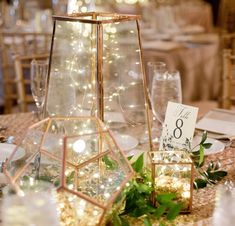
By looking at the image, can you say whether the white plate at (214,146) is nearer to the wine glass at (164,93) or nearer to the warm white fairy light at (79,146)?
the wine glass at (164,93)

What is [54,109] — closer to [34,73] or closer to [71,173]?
[34,73]

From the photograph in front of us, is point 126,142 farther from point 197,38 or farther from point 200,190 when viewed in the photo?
point 197,38

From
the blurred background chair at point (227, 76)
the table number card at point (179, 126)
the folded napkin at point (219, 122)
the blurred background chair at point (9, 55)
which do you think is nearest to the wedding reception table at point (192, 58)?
the blurred background chair at point (9, 55)

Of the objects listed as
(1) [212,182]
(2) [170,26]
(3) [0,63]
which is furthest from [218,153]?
(2) [170,26]

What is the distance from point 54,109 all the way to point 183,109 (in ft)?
1.61

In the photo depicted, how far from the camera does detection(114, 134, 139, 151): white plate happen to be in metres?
1.54

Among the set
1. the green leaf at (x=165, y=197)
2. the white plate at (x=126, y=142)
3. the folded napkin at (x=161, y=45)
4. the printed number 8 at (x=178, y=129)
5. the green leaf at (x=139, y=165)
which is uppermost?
the folded napkin at (x=161, y=45)

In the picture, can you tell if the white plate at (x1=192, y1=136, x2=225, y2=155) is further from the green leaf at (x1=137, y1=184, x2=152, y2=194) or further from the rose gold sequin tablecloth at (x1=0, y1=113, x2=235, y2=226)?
the green leaf at (x1=137, y1=184, x2=152, y2=194)

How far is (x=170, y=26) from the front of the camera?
460 cm

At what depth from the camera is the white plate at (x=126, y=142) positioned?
5.07 feet

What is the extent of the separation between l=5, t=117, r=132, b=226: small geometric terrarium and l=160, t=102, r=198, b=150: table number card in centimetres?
25

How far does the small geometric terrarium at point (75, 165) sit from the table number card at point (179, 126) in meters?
0.25

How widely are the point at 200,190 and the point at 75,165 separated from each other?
0.35 meters

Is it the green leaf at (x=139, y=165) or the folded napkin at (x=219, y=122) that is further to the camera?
the folded napkin at (x=219, y=122)
